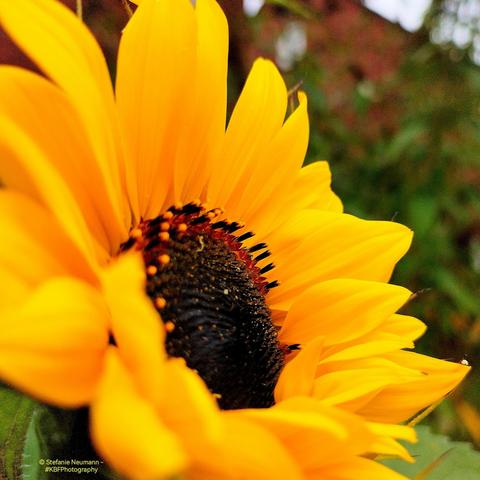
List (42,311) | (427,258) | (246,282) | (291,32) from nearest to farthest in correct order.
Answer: (42,311) < (246,282) < (427,258) < (291,32)

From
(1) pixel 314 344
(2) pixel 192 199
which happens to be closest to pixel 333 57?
(2) pixel 192 199

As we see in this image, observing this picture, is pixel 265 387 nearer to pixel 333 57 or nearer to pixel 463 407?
pixel 463 407

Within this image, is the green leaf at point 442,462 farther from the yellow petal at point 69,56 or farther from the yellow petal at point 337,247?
the yellow petal at point 69,56

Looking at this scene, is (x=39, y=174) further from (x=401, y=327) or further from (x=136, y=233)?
(x=401, y=327)

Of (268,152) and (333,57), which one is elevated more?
(333,57)

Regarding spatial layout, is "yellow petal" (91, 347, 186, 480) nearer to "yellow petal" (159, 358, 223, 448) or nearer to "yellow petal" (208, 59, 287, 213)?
"yellow petal" (159, 358, 223, 448)

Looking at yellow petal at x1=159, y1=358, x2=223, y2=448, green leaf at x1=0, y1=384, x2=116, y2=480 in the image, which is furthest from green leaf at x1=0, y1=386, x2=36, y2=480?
yellow petal at x1=159, y1=358, x2=223, y2=448
